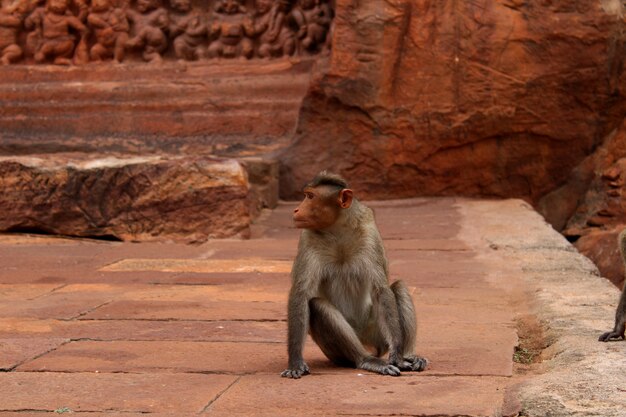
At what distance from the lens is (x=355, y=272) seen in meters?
5.37

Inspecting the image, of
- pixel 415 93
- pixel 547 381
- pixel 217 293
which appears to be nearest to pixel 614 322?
pixel 547 381

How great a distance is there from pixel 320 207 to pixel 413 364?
822mm

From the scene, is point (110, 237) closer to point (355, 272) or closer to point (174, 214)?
point (174, 214)

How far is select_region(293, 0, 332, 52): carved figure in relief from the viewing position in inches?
581

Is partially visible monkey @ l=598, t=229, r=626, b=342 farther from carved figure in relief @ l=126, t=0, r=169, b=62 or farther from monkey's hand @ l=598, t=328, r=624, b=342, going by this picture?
carved figure in relief @ l=126, t=0, r=169, b=62

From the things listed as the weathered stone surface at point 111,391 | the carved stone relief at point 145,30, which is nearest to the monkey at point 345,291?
the weathered stone surface at point 111,391

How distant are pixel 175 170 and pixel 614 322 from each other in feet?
17.3

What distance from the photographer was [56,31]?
15477 millimetres

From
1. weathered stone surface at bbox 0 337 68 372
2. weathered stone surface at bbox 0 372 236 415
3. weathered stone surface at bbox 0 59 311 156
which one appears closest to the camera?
weathered stone surface at bbox 0 372 236 415

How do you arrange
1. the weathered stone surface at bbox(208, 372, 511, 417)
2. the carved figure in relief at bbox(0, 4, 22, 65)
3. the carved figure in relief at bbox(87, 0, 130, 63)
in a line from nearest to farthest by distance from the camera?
the weathered stone surface at bbox(208, 372, 511, 417), the carved figure in relief at bbox(87, 0, 130, 63), the carved figure in relief at bbox(0, 4, 22, 65)

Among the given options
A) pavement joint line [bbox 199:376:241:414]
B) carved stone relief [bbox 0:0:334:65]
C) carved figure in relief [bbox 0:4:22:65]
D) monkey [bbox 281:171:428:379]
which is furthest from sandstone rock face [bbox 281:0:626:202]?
pavement joint line [bbox 199:376:241:414]

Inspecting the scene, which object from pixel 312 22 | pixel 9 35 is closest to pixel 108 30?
pixel 9 35

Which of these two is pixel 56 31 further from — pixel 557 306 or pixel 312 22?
pixel 557 306

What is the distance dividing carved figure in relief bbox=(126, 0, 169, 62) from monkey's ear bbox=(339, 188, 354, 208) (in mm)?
10359
